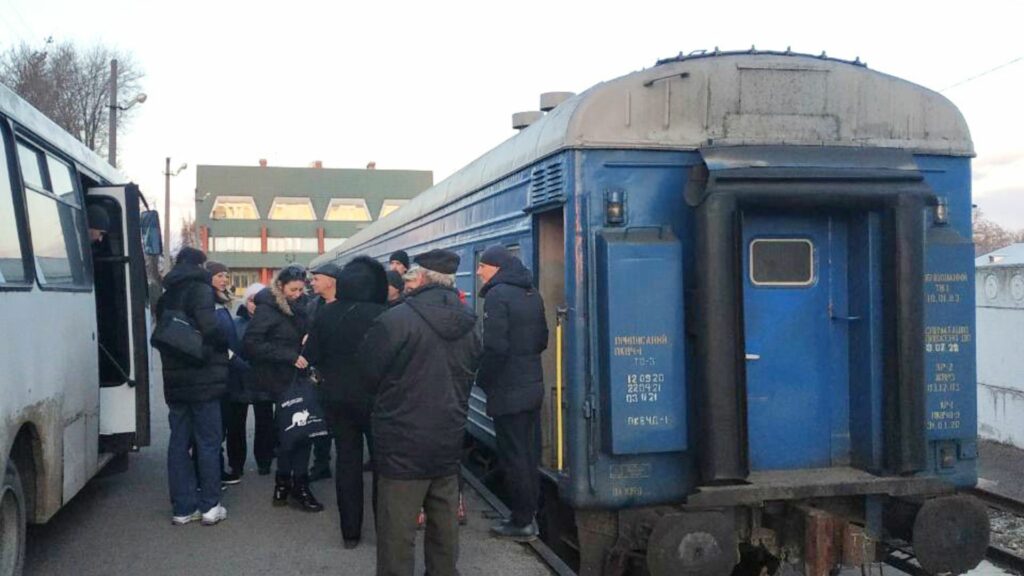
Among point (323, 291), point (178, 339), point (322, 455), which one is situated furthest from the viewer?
point (322, 455)

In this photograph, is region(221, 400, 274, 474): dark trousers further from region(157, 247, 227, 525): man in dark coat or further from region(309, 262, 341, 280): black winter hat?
region(309, 262, 341, 280): black winter hat

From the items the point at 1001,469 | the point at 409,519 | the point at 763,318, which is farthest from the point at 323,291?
the point at 1001,469

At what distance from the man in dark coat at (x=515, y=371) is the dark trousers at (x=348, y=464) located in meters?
0.83

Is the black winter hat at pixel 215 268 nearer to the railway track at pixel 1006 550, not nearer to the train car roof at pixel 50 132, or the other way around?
the train car roof at pixel 50 132

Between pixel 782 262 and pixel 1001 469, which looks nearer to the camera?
pixel 782 262

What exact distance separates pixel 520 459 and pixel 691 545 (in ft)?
4.37

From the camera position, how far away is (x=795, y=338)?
18.1 feet

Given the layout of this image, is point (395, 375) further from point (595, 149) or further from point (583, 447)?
point (595, 149)

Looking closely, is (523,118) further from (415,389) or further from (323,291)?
(415,389)

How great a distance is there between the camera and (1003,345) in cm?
1203

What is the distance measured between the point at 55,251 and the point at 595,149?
3244 mm

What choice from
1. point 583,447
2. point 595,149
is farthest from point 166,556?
point 595,149

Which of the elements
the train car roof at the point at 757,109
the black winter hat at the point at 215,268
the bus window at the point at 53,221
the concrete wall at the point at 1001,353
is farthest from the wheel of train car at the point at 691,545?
the concrete wall at the point at 1001,353

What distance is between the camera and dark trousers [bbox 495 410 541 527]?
5949 millimetres
